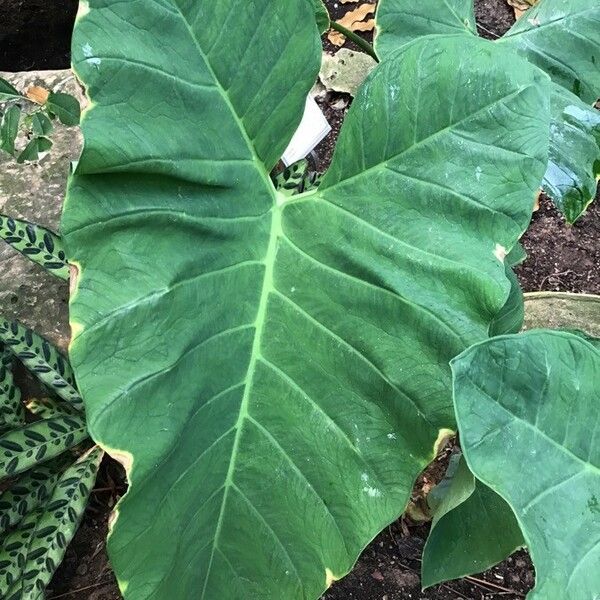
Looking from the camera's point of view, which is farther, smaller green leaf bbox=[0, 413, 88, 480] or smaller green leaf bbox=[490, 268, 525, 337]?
smaller green leaf bbox=[0, 413, 88, 480]

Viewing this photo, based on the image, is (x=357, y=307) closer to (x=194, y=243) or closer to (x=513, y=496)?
(x=194, y=243)

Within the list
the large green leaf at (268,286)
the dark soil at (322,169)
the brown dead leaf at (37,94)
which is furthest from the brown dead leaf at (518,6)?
the large green leaf at (268,286)

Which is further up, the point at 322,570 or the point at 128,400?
the point at 128,400

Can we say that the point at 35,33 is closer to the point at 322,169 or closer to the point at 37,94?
the point at 37,94

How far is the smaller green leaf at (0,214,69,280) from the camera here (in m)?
1.32

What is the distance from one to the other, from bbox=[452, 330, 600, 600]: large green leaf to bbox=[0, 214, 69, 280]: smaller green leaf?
0.95 metres

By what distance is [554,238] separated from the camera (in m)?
1.99

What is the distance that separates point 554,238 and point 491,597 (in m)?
1.03

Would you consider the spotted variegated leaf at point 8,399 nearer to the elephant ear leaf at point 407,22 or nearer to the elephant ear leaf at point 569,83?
the elephant ear leaf at point 407,22

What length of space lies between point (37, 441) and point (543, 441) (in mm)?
1048

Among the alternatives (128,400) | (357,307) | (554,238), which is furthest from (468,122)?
(554,238)

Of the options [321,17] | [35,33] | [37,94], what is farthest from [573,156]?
[35,33]

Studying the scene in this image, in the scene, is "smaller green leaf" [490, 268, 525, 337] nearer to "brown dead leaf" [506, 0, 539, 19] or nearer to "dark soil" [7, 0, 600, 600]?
"dark soil" [7, 0, 600, 600]

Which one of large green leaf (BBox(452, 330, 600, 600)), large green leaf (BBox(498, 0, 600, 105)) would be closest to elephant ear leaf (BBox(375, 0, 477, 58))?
large green leaf (BBox(498, 0, 600, 105))
